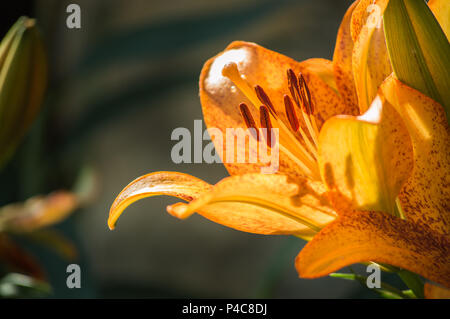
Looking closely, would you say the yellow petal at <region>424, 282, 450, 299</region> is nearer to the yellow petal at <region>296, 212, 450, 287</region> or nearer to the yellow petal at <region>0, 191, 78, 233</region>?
the yellow petal at <region>296, 212, 450, 287</region>

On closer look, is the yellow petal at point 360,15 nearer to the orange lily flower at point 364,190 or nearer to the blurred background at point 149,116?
the orange lily flower at point 364,190

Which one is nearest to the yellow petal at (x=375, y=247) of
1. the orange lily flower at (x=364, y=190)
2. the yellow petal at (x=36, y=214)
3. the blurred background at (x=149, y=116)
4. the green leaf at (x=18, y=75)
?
the orange lily flower at (x=364, y=190)

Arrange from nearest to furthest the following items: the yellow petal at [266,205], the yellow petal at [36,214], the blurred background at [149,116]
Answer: the yellow petal at [266,205] → the yellow petal at [36,214] → the blurred background at [149,116]

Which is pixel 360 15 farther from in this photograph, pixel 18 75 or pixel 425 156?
pixel 18 75

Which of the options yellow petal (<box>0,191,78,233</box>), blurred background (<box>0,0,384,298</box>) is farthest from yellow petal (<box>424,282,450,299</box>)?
blurred background (<box>0,0,384,298</box>)

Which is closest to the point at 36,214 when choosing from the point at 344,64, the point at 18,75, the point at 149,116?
the point at 18,75

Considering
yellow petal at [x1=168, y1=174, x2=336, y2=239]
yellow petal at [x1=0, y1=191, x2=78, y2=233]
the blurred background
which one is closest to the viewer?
yellow petal at [x1=168, y1=174, x2=336, y2=239]
